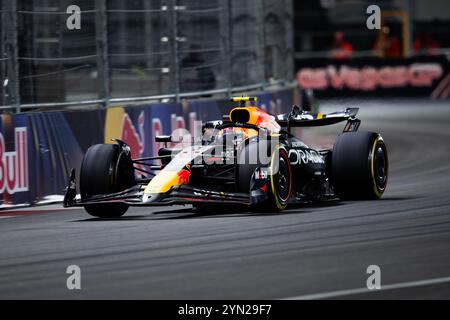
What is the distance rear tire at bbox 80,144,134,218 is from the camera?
11.7m

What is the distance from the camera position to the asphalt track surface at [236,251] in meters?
7.65

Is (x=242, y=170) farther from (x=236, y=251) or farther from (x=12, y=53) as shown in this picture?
(x=12, y=53)

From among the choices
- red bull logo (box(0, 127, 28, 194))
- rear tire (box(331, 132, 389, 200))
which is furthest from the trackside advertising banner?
rear tire (box(331, 132, 389, 200))

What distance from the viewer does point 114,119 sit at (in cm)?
1499

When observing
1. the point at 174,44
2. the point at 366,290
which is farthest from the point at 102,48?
the point at 366,290

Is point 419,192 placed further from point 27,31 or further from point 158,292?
point 158,292

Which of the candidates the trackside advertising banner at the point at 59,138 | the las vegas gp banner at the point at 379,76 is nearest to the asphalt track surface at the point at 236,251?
the trackside advertising banner at the point at 59,138

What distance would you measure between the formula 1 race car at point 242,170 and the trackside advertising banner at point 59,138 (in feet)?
5.08

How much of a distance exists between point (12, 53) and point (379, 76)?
21.8m

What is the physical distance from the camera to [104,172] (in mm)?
11711

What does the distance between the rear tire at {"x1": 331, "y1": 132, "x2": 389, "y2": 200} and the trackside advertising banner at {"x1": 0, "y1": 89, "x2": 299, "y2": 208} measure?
3479mm

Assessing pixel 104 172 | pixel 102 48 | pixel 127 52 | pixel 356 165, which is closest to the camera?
pixel 104 172
